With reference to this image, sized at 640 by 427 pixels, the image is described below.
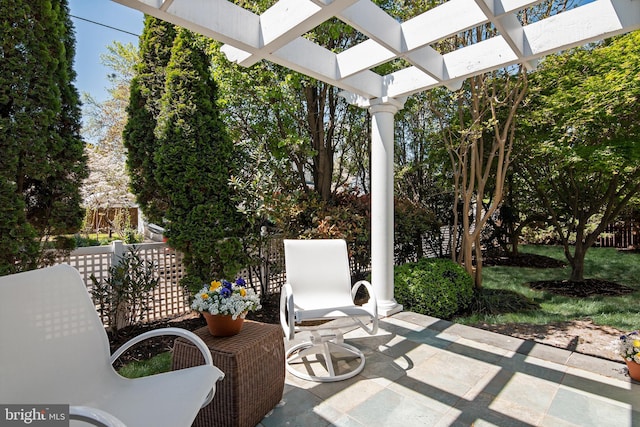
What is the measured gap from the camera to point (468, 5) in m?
2.41

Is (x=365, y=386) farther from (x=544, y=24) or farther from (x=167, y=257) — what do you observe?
(x=544, y=24)

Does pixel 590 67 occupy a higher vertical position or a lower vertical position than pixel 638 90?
higher

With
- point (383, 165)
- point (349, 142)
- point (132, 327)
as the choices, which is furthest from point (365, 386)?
point (349, 142)

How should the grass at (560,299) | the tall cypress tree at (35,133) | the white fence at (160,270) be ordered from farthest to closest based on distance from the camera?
the grass at (560,299), the white fence at (160,270), the tall cypress tree at (35,133)

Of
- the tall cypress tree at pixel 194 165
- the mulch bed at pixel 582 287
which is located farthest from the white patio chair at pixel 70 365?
the mulch bed at pixel 582 287

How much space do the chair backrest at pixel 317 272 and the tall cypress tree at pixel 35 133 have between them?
84.5 inches

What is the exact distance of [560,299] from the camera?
17.8 feet

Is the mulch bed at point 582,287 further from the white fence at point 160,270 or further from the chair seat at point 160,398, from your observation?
the chair seat at point 160,398

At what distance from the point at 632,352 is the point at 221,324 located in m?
2.97

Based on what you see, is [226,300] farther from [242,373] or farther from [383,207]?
[383,207]

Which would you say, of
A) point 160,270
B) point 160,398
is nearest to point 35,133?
point 160,270

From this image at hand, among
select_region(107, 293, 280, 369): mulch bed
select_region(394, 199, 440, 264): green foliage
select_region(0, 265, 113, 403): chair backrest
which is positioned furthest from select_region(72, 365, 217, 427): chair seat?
select_region(394, 199, 440, 264): green foliage

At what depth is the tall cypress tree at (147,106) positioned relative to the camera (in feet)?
13.0

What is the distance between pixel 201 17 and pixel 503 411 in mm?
3248
